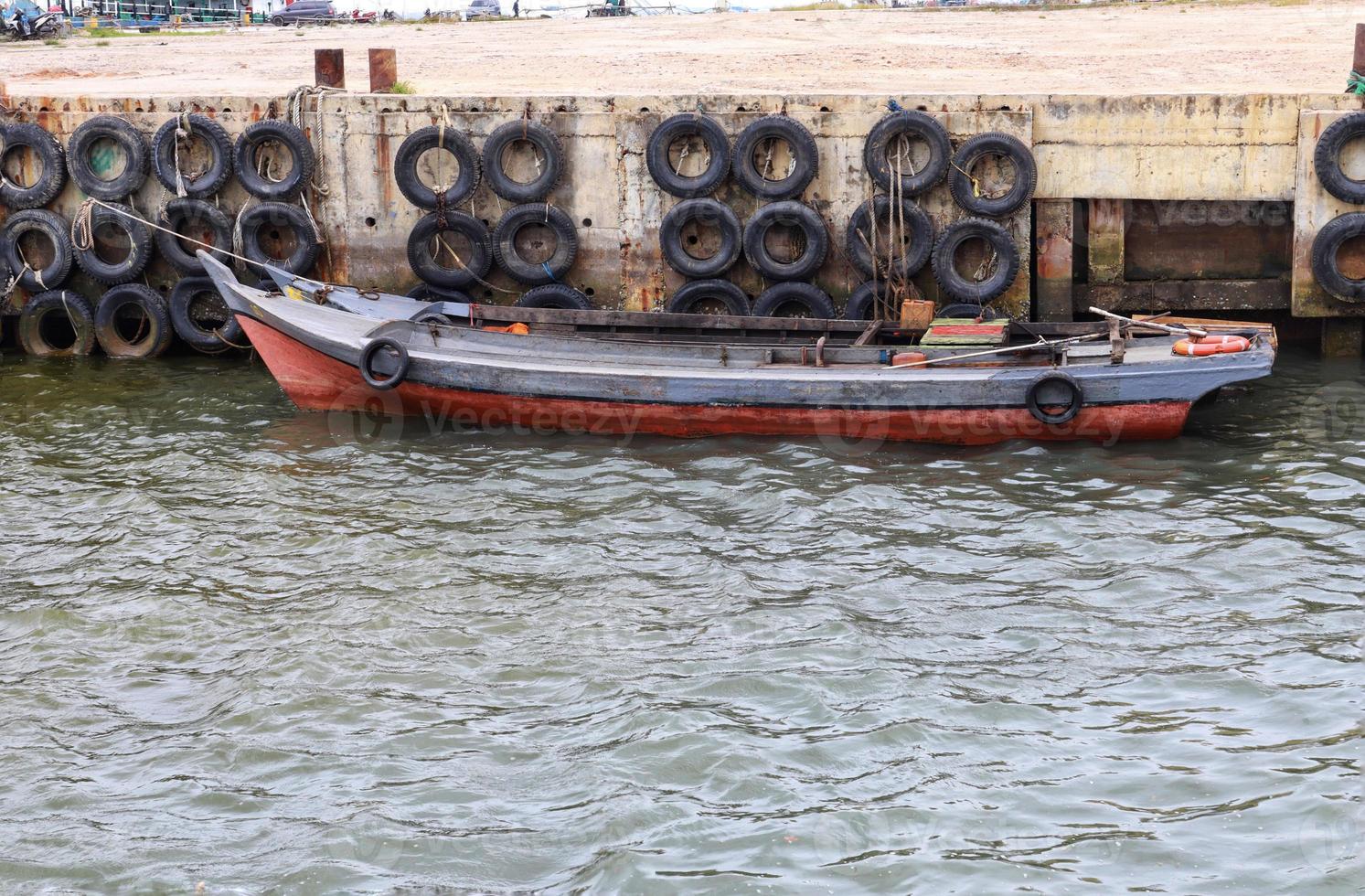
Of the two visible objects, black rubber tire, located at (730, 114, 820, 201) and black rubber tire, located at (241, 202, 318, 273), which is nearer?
black rubber tire, located at (730, 114, 820, 201)

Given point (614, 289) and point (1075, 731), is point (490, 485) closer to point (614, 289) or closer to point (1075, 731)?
point (614, 289)

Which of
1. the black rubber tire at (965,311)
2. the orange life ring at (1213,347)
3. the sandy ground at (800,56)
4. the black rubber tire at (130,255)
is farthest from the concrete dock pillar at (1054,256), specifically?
the black rubber tire at (130,255)

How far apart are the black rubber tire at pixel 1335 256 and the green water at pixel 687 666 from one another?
1.91 meters

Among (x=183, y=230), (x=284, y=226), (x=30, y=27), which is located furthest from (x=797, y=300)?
(x=30, y=27)

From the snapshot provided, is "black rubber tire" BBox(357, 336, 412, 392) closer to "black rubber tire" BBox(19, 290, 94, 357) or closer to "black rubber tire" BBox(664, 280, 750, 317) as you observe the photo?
"black rubber tire" BBox(664, 280, 750, 317)

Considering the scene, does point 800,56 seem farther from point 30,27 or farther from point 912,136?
point 30,27

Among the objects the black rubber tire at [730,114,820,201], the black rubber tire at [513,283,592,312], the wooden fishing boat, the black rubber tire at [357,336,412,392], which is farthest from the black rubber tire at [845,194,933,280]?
the black rubber tire at [357,336,412,392]

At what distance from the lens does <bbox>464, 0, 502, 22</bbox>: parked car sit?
3447 centimetres

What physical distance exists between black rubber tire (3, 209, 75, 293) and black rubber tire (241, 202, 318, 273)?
6.97 ft

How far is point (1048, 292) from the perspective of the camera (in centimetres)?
1343

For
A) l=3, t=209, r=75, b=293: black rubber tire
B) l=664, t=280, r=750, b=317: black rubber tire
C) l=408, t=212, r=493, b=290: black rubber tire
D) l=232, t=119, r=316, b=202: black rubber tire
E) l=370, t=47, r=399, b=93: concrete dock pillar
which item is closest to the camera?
l=664, t=280, r=750, b=317: black rubber tire

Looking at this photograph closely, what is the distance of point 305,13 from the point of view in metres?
34.9

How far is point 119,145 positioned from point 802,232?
7.64 m

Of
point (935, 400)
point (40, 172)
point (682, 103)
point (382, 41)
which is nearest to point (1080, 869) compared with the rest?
point (935, 400)
